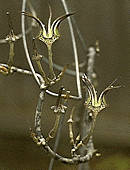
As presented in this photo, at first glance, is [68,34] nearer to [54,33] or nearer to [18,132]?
[18,132]

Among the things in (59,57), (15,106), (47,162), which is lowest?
(47,162)

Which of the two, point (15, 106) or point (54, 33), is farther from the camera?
point (15, 106)

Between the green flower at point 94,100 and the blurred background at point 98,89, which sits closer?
the green flower at point 94,100

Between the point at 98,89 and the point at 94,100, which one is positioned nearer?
the point at 94,100

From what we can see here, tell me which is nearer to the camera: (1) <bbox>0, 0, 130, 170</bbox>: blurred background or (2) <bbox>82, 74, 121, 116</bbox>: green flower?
(2) <bbox>82, 74, 121, 116</bbox>: green flower

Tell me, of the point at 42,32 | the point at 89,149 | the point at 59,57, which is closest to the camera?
the point at 42,32

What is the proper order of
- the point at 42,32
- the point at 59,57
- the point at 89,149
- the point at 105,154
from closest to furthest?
1. the point at 42,32
2. the point at 89,149
3. the point at 105,154
4. the point at 59,57

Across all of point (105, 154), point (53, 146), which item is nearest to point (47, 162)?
point (53, 146)

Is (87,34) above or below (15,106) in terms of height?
above
